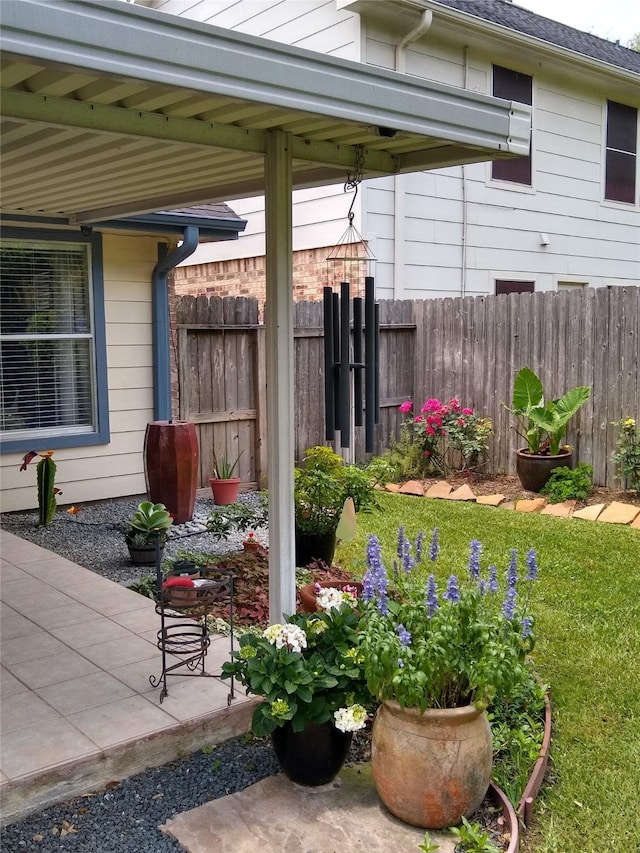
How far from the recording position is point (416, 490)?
8.52 metres

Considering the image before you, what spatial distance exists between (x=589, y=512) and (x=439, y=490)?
1.62m

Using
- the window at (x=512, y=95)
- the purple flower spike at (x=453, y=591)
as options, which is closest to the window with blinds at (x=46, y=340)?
the purple flower spike at (x=453, y=591)

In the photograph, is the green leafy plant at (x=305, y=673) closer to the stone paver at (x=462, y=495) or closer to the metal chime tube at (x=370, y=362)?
the metal chime tube at (x=370, y=362)

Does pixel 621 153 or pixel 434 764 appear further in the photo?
pixel 621 153

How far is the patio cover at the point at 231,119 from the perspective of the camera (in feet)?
7.32

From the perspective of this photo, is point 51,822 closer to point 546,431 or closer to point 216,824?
point 216,824

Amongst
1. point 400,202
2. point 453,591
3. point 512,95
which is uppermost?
point 512,95

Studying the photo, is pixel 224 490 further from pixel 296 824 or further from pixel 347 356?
pixel 296 824

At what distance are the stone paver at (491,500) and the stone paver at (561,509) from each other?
500 millimetres

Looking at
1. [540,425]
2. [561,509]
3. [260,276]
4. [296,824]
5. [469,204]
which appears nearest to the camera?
[296,824]

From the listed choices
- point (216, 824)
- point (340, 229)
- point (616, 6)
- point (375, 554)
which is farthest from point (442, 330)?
point (616, 6)

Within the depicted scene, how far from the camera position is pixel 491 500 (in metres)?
8.02

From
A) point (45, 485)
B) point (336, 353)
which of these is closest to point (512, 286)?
point (45, 485)

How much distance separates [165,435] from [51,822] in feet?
13.5
